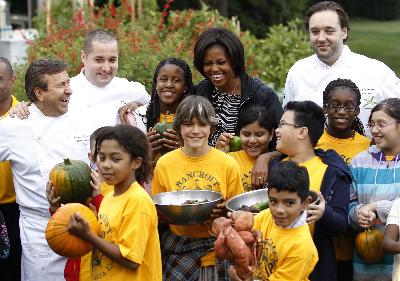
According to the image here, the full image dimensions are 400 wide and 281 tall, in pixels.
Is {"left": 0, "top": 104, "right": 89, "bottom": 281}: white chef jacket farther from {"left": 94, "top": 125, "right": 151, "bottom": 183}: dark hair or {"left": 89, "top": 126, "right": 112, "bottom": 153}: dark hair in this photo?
{"left": 94, "top": 125, "right": 151, "bottom": 183}: dark hair

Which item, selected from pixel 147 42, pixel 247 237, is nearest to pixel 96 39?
pixel 247 237

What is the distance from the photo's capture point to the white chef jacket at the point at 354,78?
6.90 m

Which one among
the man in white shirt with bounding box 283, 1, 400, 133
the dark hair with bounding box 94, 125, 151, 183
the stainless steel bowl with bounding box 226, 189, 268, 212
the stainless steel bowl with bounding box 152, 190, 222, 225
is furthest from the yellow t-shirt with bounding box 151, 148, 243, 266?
the man in white shirt with bounding box 283, 1, 400, 133

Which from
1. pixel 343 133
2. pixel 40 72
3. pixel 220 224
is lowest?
pixel 220 224

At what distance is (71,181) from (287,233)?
5.05 ft

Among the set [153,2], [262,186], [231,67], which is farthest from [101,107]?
[153,2]

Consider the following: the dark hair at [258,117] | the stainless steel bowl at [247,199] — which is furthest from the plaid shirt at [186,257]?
the dark hair at [258,117]

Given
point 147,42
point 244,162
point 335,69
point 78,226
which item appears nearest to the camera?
point 78,226

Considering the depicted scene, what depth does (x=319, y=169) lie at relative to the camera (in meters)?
5.96

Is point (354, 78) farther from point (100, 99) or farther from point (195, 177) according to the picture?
point (100, 99)

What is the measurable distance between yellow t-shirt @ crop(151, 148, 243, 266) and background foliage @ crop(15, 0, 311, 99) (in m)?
4.16

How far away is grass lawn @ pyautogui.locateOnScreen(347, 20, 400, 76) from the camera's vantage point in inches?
1002

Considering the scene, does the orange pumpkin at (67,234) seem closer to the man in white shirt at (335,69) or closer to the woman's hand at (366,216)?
the woman's hand at (366,216)

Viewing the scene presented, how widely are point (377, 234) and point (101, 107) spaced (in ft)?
7.94
